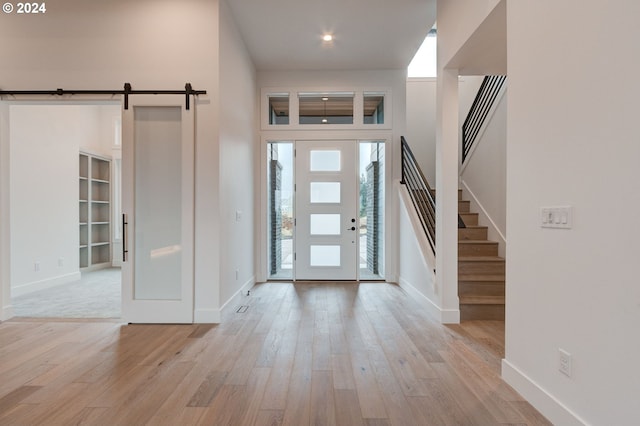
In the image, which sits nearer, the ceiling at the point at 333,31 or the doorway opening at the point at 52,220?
the ceiling at the point at 333,31

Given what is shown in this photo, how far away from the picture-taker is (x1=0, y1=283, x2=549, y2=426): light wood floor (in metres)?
1.78

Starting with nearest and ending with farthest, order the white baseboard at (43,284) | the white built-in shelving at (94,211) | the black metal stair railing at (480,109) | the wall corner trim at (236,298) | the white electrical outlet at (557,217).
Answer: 1. the white electrical outlet at (557,217)
2. the wall corner trim at (236,298)
3. the white baseboard at (43,284)
4. the black metal stair railing at (480,109)
5. the white built-in shelving at (94,211)

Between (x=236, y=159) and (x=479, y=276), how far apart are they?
3.19 meters

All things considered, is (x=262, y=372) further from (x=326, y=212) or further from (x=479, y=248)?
(x=326, y=212)

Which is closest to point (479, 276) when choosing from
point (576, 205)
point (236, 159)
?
point (576, 205)

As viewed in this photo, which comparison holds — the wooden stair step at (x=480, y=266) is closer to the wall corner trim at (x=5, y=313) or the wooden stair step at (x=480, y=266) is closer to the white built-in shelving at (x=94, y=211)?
the wall corner trim at (x=5, y=313)

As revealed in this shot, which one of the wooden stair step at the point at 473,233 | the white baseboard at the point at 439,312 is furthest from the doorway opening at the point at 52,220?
the wooden stair step at the point at 473,233

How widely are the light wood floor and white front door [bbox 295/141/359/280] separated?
1793mm

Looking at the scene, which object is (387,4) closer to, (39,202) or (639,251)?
(639,251)

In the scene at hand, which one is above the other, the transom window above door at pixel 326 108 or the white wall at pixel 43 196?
the transom window above door at pixel 326 108

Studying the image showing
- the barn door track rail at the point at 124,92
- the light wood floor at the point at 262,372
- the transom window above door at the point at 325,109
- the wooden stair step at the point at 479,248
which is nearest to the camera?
the light wood floor at the point at 262,372

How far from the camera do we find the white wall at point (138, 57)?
129 inches

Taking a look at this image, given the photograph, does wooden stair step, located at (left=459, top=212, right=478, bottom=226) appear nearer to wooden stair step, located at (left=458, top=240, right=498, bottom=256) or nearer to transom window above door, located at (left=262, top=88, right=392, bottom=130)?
wooden stair step, located at (left=458, top=240, right=498, bottom=256)

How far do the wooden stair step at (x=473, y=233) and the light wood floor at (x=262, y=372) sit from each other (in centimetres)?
141
